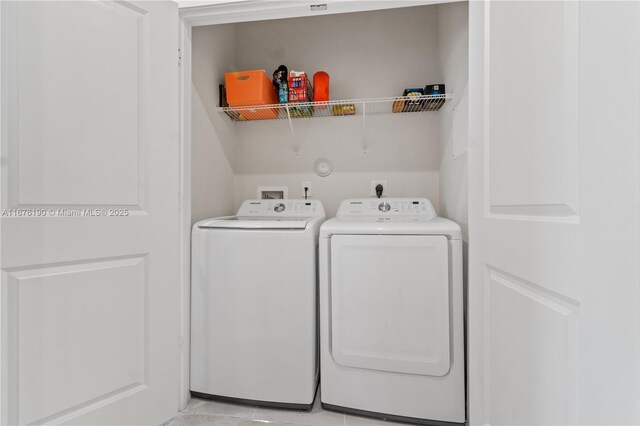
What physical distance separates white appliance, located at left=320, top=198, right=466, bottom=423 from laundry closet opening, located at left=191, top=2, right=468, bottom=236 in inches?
27.5

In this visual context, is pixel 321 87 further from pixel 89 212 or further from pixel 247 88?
pixel 89 212

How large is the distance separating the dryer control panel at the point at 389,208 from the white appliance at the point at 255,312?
0.41 metres

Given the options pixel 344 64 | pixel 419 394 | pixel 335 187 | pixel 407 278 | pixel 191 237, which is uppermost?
pixel 344 64

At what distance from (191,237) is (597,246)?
1564 millimetres

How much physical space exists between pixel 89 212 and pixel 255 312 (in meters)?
0.84

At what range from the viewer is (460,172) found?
4.98 feet

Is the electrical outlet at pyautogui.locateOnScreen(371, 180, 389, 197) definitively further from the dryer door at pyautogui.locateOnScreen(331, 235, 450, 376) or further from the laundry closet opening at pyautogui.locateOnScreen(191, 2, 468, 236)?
the dryer door at pyautogui.locateOnScreen(331, 235, 450, 376)

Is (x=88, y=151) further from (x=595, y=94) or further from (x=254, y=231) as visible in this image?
(x=595, y=94)

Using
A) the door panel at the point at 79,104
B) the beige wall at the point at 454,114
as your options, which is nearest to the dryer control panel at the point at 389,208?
the beige wall at the point at 454,114

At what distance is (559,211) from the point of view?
55 cm

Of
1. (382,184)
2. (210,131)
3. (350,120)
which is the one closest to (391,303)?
(382,184)

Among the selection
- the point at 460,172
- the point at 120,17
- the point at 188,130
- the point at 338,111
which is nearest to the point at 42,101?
the point at 120,17

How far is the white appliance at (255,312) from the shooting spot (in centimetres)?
137

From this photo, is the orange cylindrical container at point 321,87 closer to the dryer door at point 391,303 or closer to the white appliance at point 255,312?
the white appliance at point 255,312
